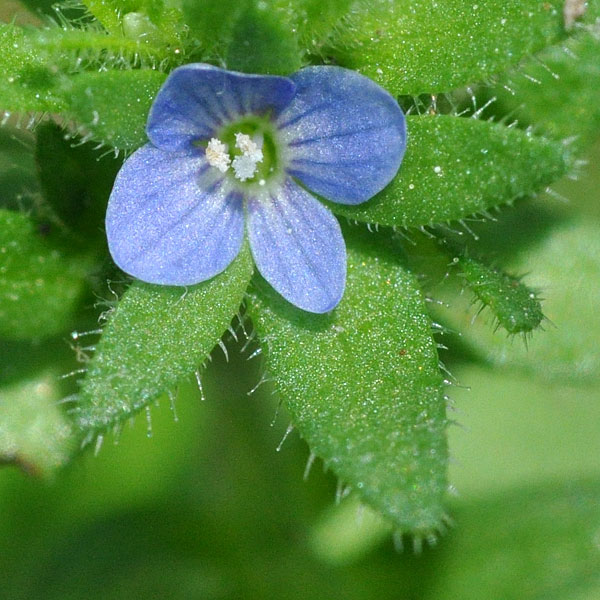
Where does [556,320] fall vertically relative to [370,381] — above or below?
below

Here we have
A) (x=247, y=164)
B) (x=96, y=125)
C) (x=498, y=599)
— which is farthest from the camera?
(x=498, y=599)

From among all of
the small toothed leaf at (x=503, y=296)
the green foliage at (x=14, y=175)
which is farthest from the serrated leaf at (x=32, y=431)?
the small toothed leaf at (x=503, y=296)

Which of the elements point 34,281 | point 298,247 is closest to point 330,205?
point 298,247

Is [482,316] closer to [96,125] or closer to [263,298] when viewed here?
[263,298]

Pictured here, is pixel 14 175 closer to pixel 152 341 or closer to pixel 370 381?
pixel 152 341

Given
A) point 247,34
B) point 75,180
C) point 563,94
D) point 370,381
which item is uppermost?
point 247,34

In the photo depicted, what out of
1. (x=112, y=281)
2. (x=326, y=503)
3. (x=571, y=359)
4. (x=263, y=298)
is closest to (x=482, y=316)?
(x=571, y=359)
